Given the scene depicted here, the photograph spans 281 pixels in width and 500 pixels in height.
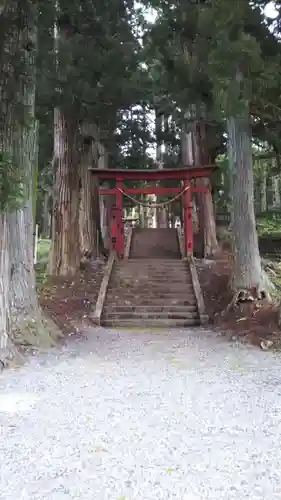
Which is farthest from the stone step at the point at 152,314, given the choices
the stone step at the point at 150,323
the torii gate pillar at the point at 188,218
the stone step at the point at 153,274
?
the torii gate pillar at the point at 188,218

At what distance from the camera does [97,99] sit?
7.66m

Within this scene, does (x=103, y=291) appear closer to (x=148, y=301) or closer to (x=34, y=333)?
(x=148, y=301)

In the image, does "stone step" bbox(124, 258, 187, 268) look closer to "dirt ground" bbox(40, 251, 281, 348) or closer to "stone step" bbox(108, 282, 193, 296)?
"dirt ground" bbox(40, 251, 281, 348)

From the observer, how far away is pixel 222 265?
31.2 ft

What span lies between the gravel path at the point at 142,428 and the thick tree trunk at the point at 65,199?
13.7 feet

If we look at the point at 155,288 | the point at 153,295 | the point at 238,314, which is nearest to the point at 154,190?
the point at 155,288

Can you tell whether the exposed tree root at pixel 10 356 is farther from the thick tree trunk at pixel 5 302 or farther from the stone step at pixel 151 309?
the stone step at pixel 151 309

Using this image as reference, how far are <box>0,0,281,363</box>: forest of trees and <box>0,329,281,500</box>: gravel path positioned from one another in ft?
3.50

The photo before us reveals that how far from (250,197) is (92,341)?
10.1ft

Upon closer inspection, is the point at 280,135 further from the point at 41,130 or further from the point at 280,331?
the point at 41,130

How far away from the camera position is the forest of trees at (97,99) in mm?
4488

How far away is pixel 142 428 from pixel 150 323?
4.57 metres

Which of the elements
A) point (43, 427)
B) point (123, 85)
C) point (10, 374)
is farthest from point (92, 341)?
point (123, 85)

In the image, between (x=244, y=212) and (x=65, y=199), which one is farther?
(x=65, y=199)
